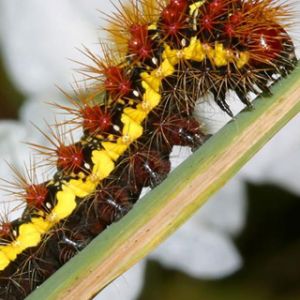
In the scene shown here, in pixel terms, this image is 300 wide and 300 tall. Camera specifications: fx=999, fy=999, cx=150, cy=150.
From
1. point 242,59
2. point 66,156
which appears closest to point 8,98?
point 66,156

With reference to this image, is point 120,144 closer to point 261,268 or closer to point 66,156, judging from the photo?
point 66,156

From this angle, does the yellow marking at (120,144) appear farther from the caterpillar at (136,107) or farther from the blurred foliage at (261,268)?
the blurred foliage at (261,268)

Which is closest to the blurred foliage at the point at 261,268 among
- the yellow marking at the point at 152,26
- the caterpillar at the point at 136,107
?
the caterpillar at the point at 136,107

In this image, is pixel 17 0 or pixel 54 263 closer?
pixel 54 263

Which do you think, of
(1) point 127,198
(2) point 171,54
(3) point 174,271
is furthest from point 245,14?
(3) point 174,271

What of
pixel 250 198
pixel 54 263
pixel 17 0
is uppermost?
pixel 17 0

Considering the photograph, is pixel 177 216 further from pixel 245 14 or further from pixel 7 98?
pixel 7 98

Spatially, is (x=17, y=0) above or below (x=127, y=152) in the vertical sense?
above
